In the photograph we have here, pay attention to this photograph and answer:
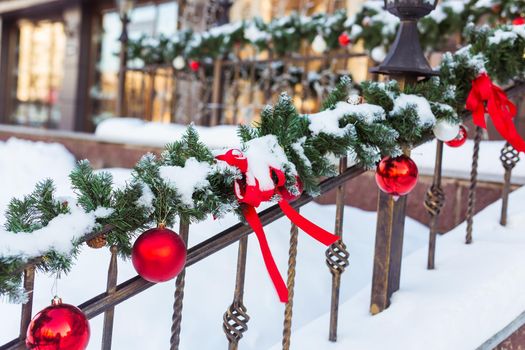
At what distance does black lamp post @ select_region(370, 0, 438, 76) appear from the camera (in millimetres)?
1789

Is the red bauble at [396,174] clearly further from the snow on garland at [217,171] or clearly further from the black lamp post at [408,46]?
the black lamp post at [408,46]

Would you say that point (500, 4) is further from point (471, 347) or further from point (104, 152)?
point (104, 152)

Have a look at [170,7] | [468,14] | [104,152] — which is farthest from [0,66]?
[468,14]

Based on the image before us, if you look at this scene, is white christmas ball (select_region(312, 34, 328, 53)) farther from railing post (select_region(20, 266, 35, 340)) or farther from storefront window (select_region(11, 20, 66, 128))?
storefront window (select_region(11, 20, 66, 128))

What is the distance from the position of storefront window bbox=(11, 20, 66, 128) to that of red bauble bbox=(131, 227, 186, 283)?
1239 centimetres

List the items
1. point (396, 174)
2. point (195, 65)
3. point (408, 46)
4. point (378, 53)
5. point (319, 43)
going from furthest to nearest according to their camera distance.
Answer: point (195, 65) < point (319, 43) < point (378, 53) < point (408, 46) < point (396, 174)

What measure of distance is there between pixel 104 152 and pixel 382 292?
382cm

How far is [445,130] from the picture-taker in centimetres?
173

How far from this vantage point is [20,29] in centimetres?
1371

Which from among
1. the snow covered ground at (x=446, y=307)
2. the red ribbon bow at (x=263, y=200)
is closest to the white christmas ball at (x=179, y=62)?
the snow covered ground at (x=446, y=307)

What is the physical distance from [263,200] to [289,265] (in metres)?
0.30

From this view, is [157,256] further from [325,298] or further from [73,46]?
[73,46]

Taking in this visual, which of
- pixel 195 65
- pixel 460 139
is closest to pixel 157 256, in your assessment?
pixel 460 139

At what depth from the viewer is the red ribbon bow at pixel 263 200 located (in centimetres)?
130
